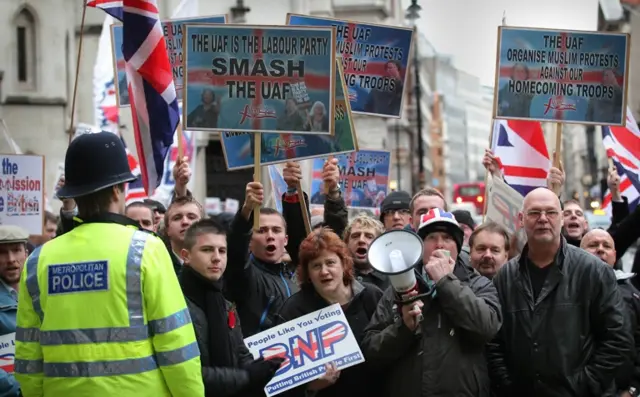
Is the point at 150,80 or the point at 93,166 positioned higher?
the point at 150,80

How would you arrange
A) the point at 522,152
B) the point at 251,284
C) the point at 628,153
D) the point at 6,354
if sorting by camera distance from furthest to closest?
1. the point at 628,153
2. the point at 522,152
3. the point at 251,284
4. the point at 6,354

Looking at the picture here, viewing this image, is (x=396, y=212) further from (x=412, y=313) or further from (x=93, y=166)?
(x=93, y=166)

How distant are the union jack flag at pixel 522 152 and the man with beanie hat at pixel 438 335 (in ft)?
17.5

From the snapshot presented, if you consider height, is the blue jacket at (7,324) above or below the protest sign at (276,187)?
below

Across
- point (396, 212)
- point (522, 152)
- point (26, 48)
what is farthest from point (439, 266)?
point (26, 48)

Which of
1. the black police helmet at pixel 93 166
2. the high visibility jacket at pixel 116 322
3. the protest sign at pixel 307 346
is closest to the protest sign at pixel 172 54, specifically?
the protest sign at pixel 307 346

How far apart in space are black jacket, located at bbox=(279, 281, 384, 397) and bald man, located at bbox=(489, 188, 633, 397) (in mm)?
707

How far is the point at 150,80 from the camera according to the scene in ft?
28.1

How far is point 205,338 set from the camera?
6.15 meters

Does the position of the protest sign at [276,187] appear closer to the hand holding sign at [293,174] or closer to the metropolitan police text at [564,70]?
the hand holding sign at [293,174]

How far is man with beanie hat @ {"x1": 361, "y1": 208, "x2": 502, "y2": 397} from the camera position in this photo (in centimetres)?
640

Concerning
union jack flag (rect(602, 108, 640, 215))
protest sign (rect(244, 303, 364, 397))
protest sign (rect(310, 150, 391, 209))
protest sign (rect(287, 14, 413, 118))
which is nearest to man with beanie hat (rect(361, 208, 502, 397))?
protest sign (rect(244, 303, 364, 397))

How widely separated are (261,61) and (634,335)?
2933mm

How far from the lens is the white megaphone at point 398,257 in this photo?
6242mm
